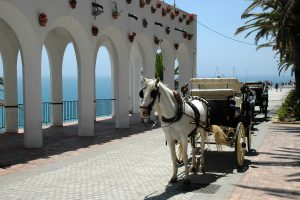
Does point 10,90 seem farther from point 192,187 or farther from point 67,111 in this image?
point 192,187

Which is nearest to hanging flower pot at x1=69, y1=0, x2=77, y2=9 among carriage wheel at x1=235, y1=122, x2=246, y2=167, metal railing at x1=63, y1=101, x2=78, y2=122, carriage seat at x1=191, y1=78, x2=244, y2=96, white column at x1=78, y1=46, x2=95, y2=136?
white column at x1=78, y1=46, x2=95, y2=136

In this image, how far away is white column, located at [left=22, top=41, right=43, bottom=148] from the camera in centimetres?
1279

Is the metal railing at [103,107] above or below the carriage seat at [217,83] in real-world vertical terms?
below

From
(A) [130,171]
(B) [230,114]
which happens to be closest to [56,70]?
(A) [130,171]

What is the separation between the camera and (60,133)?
55.6ft

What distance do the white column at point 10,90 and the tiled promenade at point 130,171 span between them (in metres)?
1.51

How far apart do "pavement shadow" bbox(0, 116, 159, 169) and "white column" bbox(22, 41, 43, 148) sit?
47cm

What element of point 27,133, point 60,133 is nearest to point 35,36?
point 27,133

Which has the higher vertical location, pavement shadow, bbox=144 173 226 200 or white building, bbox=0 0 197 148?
white building, bbox=0 0 197 148

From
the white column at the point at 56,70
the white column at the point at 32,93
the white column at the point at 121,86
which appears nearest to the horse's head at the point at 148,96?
the white column at the point at 32,93

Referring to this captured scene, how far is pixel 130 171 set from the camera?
10.0 metres

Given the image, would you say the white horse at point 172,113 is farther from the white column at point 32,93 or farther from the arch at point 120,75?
the arch at point 120,75

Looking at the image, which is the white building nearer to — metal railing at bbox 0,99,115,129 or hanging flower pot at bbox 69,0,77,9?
hanging flower pot at bbox 69,0,77,9

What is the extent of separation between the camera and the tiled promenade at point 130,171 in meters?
8.02
